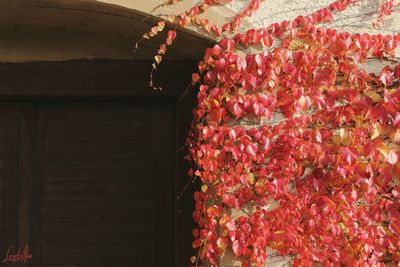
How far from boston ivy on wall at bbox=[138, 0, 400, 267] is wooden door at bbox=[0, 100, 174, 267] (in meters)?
0.62

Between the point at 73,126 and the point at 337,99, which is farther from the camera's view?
the point at 73,126

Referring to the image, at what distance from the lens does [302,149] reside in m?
2.82

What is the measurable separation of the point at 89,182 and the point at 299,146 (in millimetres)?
1472

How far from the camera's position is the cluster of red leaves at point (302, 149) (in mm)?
2814

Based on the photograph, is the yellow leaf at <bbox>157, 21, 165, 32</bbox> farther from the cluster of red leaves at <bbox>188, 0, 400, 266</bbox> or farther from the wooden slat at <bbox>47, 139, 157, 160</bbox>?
the wooden slat at <bbox>47, 139, 157, 160</bbox>

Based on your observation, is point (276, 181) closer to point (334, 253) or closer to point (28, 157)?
point (334, 253)

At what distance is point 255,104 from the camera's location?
2.85 m

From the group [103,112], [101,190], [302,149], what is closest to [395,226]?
[302,149]

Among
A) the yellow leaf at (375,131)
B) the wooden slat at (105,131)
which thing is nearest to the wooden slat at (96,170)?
the wooden slat at (105,131)

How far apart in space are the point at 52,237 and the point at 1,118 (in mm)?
878

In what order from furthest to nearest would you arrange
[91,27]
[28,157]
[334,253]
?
[28,157] < [91,27] < [334,253]

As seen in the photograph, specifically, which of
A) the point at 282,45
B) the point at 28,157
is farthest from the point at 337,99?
the point at 28,157

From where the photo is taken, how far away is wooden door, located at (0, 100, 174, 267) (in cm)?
344

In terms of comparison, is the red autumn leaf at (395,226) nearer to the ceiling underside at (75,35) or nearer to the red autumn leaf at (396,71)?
the red autumn leaf at (396,71)
